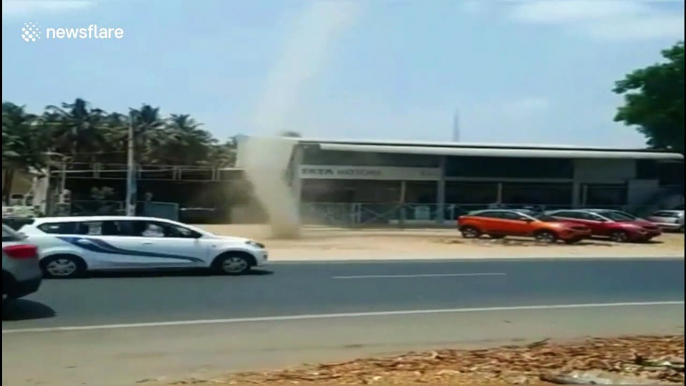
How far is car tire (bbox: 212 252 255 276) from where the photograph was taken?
8844mm

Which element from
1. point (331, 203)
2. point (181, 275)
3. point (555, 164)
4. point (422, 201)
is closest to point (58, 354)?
point (181, 275)

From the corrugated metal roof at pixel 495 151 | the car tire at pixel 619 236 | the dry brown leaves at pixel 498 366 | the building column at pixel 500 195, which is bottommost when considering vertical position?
the dry brown leaves at pixel 498 366

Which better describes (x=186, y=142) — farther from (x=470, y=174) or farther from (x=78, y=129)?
(x=470, y=174)

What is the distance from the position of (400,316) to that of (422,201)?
1.23m

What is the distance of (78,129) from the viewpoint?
→ 781 centimetres

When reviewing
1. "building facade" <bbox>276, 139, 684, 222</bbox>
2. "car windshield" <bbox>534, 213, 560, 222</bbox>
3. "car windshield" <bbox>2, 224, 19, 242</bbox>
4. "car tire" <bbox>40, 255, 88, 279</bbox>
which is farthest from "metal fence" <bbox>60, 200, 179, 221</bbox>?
"car windshield" <bbox>534, 213, 560, 222</bbox>

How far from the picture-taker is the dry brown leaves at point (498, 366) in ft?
21.5

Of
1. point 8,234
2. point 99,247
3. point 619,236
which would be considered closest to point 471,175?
point 619,236

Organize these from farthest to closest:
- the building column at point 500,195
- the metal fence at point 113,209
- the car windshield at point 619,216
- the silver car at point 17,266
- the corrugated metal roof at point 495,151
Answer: the building column at point 500,195, the car windshield at point 619,216, the metal fence at point 113,209, the corrugated metal roof at point 495,151, the silver car at point 17,266

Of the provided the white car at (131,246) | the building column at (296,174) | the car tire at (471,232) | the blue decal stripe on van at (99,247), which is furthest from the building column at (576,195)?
the blue decal stripe on van at (99,247)

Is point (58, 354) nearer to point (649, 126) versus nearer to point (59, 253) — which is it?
point (59, 253)

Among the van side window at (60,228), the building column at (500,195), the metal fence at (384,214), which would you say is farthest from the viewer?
the metal fence at (384,214)

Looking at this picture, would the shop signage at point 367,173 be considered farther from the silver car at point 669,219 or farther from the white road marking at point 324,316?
the silver car at point 669,219

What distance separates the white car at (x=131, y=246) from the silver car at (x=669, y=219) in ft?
11.9
